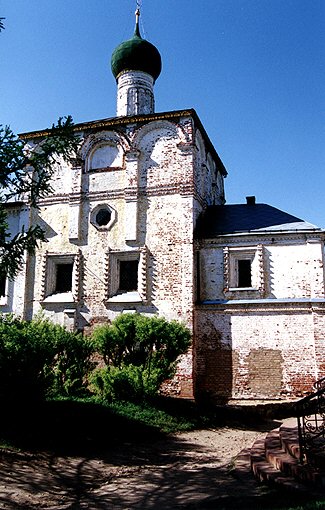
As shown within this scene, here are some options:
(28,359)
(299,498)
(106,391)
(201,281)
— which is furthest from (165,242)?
(299,498)

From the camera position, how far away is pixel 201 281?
15047 millimetres

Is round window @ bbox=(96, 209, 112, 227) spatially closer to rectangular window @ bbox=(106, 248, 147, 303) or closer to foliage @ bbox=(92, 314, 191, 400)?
rectangular window @ bbox=(106, 248, 147, 303)

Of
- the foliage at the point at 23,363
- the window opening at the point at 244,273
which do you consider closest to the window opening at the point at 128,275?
the window opening at the point at 244,273

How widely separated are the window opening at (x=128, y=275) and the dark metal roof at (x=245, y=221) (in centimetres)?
244

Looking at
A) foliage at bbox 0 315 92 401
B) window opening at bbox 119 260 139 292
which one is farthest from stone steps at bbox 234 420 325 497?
window opening at bbox 119 260 139 292

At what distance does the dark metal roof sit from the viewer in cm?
1514

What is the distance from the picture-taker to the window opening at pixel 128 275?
51.2ft

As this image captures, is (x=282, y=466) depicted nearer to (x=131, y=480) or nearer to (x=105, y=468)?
(x=131, y=480)

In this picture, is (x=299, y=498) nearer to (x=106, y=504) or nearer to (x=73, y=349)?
(x=106, y=504)

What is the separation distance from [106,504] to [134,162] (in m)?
12.0

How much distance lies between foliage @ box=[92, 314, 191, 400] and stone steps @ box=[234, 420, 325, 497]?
3.95 metres

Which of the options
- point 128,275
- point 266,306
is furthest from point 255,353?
point 128,275

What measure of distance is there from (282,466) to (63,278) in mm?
11437

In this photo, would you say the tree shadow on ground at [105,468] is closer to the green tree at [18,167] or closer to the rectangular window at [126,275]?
the green tree at [18,167]
